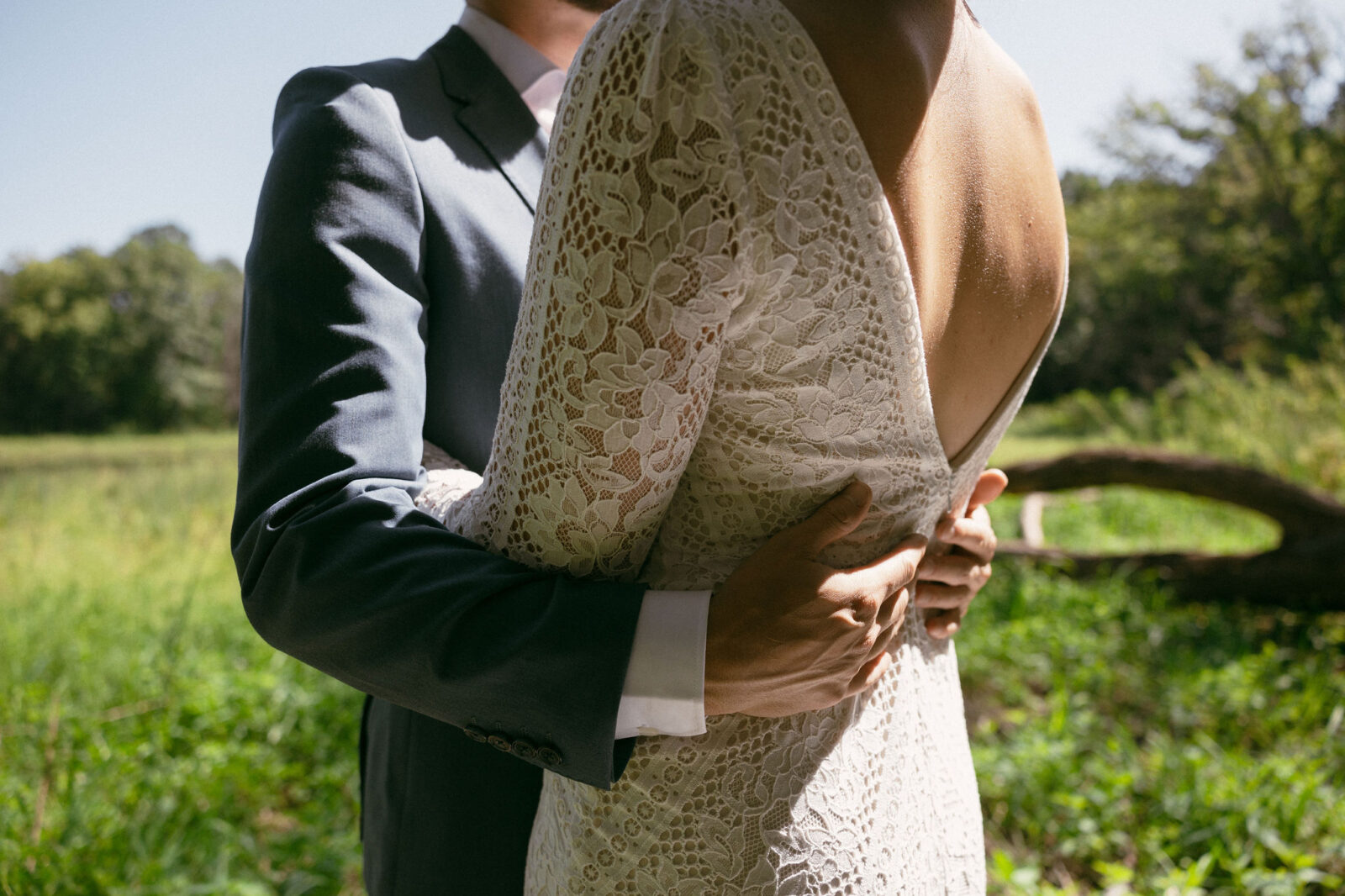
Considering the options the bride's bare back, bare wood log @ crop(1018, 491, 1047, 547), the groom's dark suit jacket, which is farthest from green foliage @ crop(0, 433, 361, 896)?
bare wood log @ crop(1018, 491, 1047, 547)

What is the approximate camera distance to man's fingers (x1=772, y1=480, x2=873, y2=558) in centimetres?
81

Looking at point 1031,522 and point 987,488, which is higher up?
point 987,488

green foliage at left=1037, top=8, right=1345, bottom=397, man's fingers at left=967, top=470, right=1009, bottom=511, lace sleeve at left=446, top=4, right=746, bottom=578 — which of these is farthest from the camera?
green foliage at left=1037, top=8, right=1345, bottom=397

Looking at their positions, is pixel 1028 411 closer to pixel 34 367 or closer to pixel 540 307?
pixel 34 367

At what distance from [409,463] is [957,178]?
0.65 meters

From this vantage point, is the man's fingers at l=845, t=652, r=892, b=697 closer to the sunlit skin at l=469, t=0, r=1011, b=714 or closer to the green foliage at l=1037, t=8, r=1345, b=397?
the sunlit skin at l=469, t=0, r=1011, b=714

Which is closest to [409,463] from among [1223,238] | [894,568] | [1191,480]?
[894,568]

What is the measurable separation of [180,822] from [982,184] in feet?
10.1

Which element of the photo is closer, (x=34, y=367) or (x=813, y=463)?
(x=813, y=463)

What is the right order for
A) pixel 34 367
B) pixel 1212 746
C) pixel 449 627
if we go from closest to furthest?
pixel 449 627 → pixel 1212 746 → pixel 34 367

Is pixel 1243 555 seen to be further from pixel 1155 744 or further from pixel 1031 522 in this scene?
pixel 1155 744

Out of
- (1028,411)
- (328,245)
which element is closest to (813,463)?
(328,245)

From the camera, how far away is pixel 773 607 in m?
0.79

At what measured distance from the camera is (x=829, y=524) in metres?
0.82
